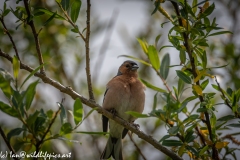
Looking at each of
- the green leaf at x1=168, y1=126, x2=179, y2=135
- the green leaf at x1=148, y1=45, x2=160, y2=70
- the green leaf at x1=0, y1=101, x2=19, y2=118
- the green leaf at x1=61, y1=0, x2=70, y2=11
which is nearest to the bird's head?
the green leaf at x1=148, y1=45, x2=160, y2=70

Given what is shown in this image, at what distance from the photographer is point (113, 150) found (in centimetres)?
554

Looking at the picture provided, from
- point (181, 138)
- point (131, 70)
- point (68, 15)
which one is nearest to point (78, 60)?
point (131, 70)

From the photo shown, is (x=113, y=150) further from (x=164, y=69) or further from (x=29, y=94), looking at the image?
(x=29, y=94)

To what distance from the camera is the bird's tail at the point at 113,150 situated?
5401mm

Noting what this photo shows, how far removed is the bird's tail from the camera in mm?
5401

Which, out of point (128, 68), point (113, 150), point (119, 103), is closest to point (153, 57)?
point (119, 103)

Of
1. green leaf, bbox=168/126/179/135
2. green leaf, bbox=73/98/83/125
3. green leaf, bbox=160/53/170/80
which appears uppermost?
green leaf, bbox=160/53/170/80

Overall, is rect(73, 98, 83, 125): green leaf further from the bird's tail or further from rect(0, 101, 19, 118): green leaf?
the bird's tail

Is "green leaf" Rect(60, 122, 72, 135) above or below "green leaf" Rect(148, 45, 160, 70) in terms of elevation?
below

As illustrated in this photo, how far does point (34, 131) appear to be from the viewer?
2.92 metres

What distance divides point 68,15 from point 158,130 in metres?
3.64

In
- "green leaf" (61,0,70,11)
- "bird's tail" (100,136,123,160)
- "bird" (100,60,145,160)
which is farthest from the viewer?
"bird" (100,60,145,160)

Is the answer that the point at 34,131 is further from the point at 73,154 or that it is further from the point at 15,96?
the point at 73,154

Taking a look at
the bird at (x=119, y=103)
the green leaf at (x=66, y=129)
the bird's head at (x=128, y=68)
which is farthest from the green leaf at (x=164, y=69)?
the bird's head at (x=128, y=68)
